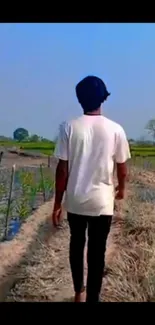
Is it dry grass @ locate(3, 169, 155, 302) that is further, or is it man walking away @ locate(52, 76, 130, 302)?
dry grass @ locate(3, 169, 155, 302)

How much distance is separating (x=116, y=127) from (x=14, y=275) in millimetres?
1457

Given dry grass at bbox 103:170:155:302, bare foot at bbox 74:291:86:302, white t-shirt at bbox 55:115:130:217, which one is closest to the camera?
white t-shirt at bbox 55:115:130:217

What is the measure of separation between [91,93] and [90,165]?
0.29 meters

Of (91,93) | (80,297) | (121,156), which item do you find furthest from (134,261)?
(91,93)

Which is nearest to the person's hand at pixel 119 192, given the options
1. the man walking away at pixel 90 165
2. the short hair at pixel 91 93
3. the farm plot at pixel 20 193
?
the man walking away at pixel 90 165

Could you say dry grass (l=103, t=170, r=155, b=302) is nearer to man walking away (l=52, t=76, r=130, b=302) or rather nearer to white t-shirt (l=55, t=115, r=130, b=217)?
man walking away (l=52, t=76, r=130, b=302)

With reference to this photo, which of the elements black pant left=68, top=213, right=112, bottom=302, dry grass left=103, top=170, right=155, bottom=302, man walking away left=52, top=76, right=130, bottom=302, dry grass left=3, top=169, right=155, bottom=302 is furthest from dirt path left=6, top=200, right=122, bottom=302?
man walking away left=52, top=76, right=130, bottom=302

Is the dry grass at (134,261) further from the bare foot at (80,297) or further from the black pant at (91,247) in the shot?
the black pant at (91,247)

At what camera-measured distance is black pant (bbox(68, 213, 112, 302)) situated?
2496mm

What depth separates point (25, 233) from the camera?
16.2ft

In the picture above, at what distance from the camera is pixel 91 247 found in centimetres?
254

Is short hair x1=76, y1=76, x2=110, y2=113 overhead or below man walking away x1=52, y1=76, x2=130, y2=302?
overhead

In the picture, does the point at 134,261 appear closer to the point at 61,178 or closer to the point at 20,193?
the point at 61,178
